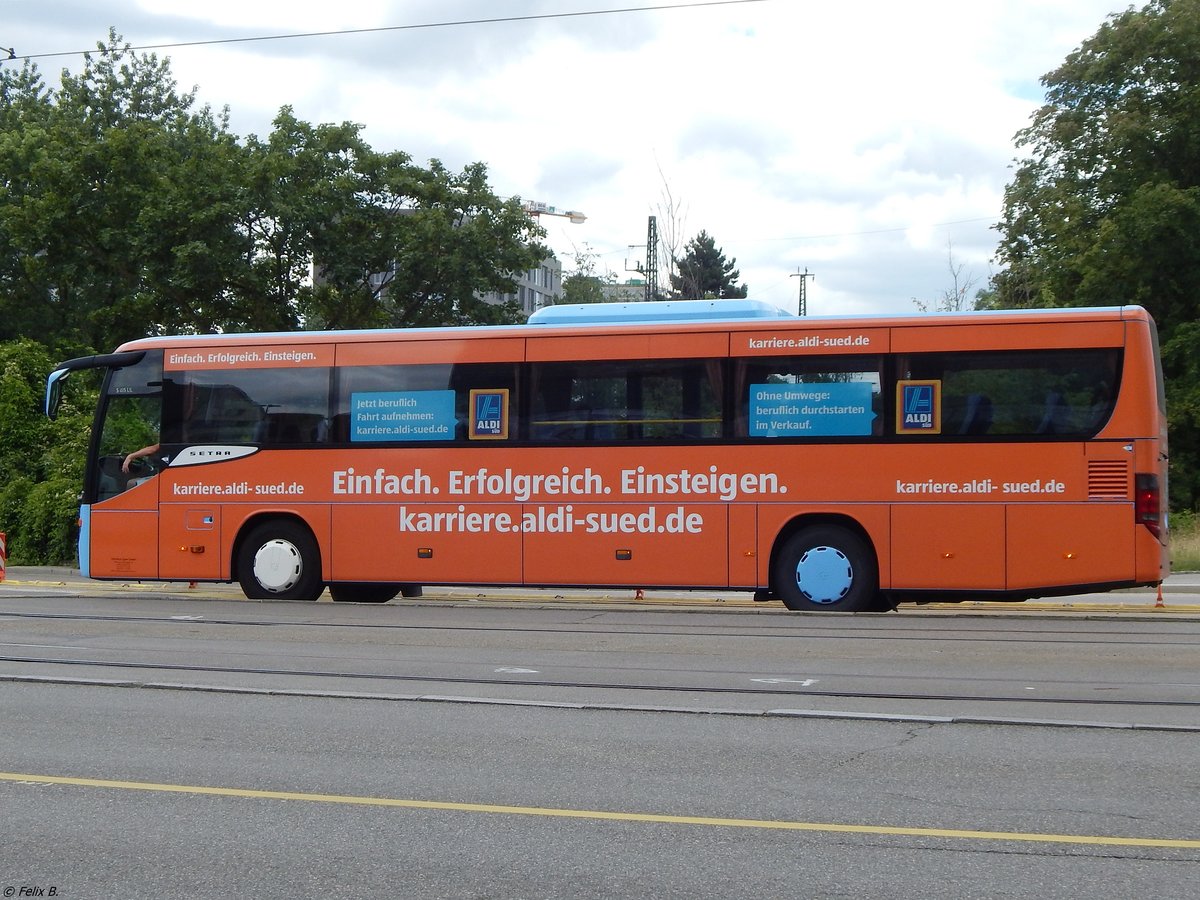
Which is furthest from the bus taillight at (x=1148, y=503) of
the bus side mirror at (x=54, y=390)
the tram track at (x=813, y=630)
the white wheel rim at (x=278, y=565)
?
the bus side mirror at (x=54, y=390)

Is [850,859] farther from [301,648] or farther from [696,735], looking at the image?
[301,648]

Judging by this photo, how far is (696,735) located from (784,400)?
7661 mm

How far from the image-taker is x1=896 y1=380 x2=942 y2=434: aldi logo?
47.6ft

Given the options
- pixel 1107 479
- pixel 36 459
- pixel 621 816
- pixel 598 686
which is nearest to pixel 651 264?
pixel 36 459

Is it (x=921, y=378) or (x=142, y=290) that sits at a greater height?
(x=142, y=290)

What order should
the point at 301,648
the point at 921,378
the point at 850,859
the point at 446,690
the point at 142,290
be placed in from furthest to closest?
the point at 142,290 < the point at 921,378 < the point at 301,648 < the point at 446,690 < the point at 850,859

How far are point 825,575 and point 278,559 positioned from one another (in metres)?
6.77

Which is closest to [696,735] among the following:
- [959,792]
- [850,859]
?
[959,792]

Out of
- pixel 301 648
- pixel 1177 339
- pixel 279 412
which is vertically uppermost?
pixel 1177 339

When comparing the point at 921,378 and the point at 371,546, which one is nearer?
the point at 921,378

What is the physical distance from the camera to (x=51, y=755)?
23.9 ft

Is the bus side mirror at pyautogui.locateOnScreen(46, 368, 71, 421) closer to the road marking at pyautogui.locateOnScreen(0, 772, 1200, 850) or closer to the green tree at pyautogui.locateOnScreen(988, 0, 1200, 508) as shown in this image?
the road marking at pyautogui.locateOnScreen(0, 772, 1200, 850)

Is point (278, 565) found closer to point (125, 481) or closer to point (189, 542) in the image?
point (189, 542)

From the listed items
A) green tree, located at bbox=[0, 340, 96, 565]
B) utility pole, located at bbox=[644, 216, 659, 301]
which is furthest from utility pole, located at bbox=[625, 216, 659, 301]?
green tree, located at bbox=[0, 340, 96, 565]
